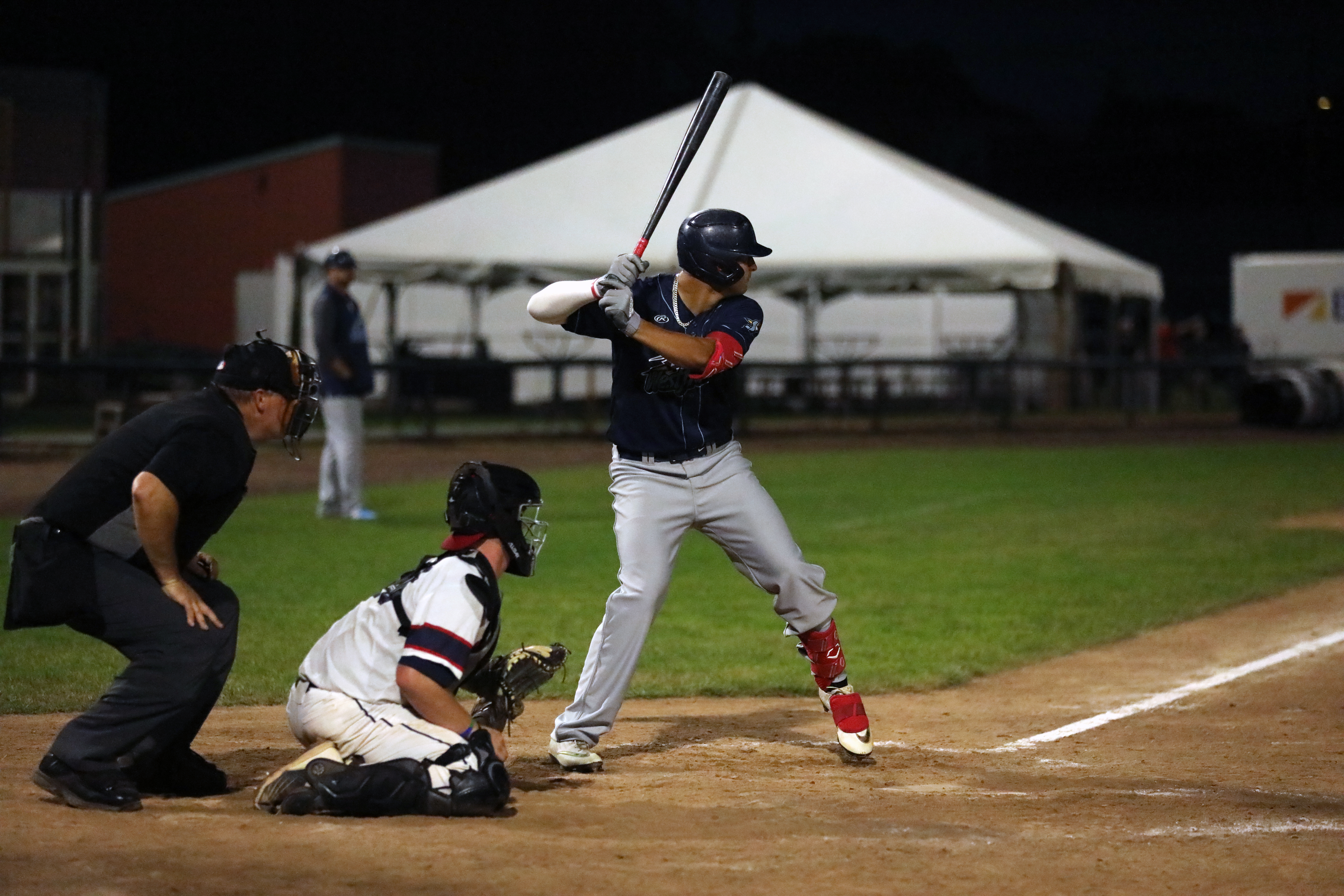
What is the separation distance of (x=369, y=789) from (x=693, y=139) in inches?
105

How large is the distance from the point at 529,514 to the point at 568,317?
27.9 inches

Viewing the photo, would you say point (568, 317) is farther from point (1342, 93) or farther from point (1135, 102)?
point (1135, 102)

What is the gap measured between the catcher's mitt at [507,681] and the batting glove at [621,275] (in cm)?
125

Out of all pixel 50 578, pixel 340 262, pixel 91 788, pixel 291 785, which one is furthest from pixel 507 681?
pixel 340 262

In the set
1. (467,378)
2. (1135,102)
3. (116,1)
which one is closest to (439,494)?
(467,378)

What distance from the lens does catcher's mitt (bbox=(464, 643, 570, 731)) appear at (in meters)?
5.60

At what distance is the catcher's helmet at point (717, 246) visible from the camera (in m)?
5.76

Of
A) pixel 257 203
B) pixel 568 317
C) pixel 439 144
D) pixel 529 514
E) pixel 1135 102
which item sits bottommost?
pixel 529 514

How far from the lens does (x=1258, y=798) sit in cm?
556

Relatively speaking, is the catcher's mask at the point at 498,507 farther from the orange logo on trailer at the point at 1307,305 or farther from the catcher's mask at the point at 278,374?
the orange logo on trailer at the point at 1307,305

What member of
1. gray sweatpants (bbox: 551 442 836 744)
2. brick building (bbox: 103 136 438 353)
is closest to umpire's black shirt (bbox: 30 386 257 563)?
gray sweatpants (bbox: 551 442 836 744)

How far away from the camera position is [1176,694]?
765 cm

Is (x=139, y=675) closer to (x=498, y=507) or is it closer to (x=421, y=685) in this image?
(x=421, y=685)

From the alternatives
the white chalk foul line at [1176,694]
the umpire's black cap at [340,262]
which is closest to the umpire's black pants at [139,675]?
the white chalk foul line at [1176,694]
